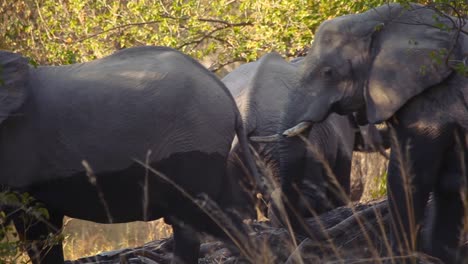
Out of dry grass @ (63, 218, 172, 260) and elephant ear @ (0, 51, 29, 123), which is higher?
elephant ear @ (0, 51, 29, 123)

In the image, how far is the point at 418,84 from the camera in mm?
6246

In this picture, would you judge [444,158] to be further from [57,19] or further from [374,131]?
[57,19]

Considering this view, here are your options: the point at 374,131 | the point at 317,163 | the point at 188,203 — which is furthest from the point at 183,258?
the point at 374,131

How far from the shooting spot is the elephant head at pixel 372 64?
630cm

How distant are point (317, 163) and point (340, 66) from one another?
1732mm

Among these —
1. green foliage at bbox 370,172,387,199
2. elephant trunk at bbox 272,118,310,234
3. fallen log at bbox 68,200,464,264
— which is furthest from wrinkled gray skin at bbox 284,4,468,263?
green foliage at bbox 370,172,387,199

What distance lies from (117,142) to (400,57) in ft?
5.09

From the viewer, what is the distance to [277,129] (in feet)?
26.3

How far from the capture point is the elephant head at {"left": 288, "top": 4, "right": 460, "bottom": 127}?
630 cm

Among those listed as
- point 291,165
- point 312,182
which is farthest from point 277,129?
point 312,182

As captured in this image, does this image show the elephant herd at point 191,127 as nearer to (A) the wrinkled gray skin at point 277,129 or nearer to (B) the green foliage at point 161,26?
(A) the wrinkled gray skin at point 277,129

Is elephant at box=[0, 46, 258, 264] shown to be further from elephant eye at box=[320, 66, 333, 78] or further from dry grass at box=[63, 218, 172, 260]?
elephant eye at box=[320, 66, 333, 78]

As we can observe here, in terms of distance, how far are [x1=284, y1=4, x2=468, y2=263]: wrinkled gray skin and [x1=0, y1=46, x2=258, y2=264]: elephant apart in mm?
604

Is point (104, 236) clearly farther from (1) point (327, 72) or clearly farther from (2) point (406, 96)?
A: (2) point (406, 96)
